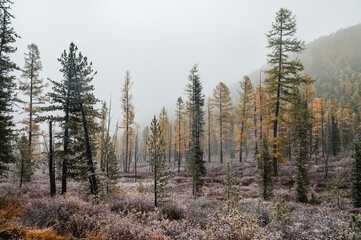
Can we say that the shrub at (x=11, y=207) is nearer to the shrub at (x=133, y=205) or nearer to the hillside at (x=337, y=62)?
the shrub at (x=133, y=205)

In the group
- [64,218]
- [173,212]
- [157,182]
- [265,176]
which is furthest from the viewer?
[265,176]

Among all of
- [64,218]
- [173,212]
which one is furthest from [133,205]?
[64,218]

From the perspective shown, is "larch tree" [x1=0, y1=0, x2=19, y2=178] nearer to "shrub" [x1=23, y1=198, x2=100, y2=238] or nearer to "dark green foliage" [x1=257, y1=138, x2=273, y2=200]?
"shrub" [x1=23, y1=198, x2=100, y2=238]

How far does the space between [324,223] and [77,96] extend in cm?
1730

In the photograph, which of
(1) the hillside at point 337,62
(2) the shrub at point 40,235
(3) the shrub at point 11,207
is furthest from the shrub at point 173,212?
(1) the hillside at point 337,62

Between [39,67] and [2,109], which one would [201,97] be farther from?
[2,109]

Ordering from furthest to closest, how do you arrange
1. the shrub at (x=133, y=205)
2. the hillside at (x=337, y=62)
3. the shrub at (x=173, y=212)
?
the hillside at (x=337, y=62), the shrub at (x=133, y=205), the shrub at (x=173, y=212)

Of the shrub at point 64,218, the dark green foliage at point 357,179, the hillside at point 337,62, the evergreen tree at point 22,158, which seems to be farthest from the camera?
the hillside at point 337,62

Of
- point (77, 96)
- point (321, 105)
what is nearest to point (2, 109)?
point (77, 96)

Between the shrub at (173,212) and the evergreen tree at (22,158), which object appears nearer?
the shrub at (173,212)

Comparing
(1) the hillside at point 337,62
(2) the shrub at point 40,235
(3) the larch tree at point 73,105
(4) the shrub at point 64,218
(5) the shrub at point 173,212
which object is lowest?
(5) the shrub at point 173,212

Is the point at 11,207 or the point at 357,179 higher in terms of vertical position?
the point at 357,179

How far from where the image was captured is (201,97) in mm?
35938

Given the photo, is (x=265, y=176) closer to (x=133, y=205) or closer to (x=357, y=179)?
(x=357, y=179)
